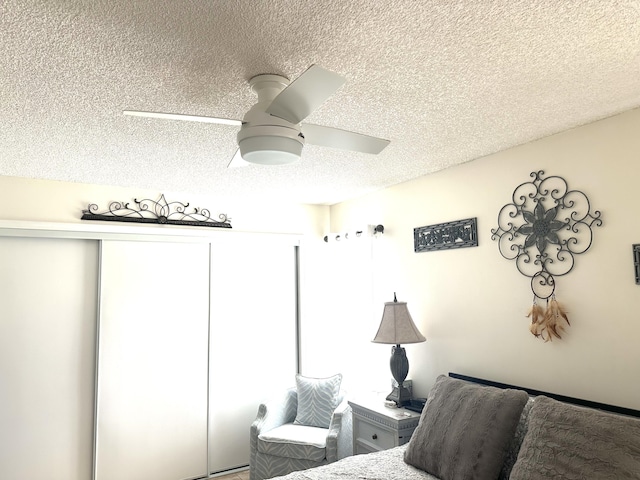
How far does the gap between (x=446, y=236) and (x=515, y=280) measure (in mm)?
631

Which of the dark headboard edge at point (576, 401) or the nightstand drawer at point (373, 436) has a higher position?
the dark headboard edge at point (576, 401)

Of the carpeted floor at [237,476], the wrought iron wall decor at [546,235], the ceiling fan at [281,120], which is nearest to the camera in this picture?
the ceiling fan at [281,120]

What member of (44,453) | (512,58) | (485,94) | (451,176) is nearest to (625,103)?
(485,94)

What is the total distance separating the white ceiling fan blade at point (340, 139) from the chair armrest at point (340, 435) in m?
2.12

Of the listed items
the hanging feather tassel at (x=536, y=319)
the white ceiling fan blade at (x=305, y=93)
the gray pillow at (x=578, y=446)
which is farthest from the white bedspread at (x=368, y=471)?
the white ceiling fan blade at (x=305, y=93)

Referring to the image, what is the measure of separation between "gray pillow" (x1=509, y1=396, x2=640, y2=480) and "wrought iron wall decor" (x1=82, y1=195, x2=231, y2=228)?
2.97 meters

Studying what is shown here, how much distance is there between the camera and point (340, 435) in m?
3.33

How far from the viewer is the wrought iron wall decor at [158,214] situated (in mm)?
3679

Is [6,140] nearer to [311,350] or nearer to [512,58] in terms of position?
[512,58]

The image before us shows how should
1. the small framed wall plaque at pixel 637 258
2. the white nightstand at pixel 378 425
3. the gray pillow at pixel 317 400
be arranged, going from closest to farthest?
the small framed wall plaque at pixel 637 258, the white nightstand at pixel 378 425, the gray pillow at pixel 317 400

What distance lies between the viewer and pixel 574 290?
2.54 meters

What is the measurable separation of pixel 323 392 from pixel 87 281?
81.5 inches

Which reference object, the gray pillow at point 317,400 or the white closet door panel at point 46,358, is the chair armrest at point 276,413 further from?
the white closet door panel at point 46,358

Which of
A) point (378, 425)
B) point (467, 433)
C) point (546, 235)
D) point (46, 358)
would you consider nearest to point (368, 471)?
point (467, 433)
